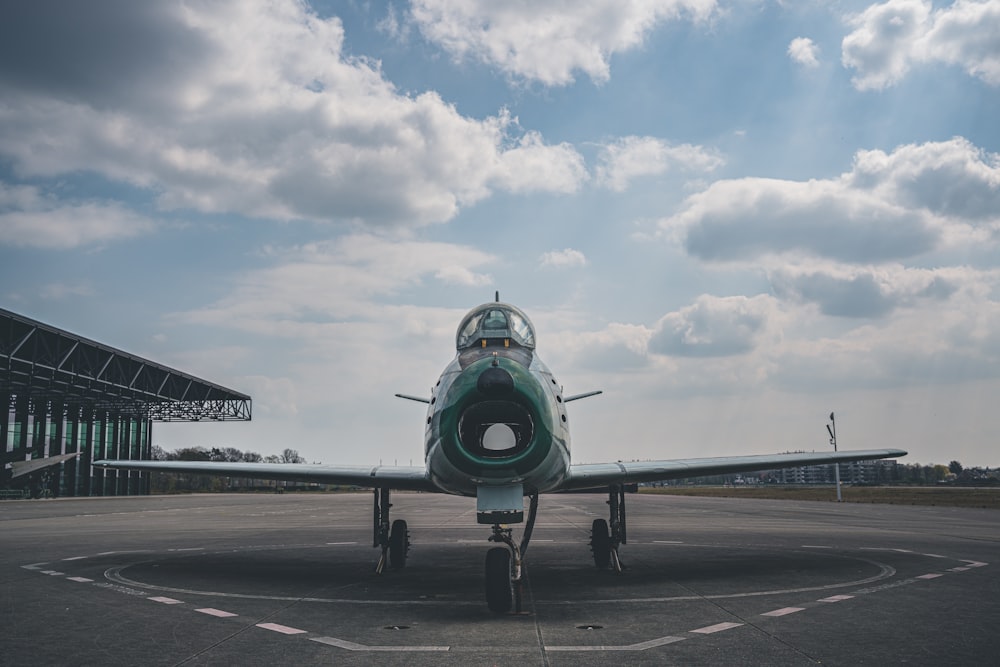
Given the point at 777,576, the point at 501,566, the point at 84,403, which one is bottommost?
the point at 777,576

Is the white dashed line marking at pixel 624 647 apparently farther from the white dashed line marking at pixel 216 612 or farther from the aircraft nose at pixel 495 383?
the white dashed line marking at pixel 216 612

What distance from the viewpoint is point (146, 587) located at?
11.1m

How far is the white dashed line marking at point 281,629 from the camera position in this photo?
7.71 m

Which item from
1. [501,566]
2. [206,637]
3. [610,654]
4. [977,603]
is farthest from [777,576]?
[206,637]

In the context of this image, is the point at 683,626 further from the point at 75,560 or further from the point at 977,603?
the point at 75,560

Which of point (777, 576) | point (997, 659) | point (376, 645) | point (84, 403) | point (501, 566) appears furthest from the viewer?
point (84, 403)

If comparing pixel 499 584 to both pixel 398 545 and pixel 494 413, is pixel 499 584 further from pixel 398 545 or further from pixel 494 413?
pixel 398 545

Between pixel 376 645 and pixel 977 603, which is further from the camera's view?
pixel 977 603

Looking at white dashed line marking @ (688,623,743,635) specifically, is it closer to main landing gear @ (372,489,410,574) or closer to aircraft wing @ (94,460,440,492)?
aircraft wing @ (94,460,440,492)

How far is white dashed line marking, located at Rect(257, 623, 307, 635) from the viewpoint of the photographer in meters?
7.71

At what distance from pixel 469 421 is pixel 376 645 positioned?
3.23 m

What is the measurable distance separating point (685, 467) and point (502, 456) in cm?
511

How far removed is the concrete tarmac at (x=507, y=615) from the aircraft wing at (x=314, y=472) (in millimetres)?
1609

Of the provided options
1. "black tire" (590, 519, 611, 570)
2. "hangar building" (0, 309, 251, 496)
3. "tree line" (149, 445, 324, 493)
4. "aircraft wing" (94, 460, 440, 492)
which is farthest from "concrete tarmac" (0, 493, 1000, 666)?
"tree line" (149, 445, 324, 493)
